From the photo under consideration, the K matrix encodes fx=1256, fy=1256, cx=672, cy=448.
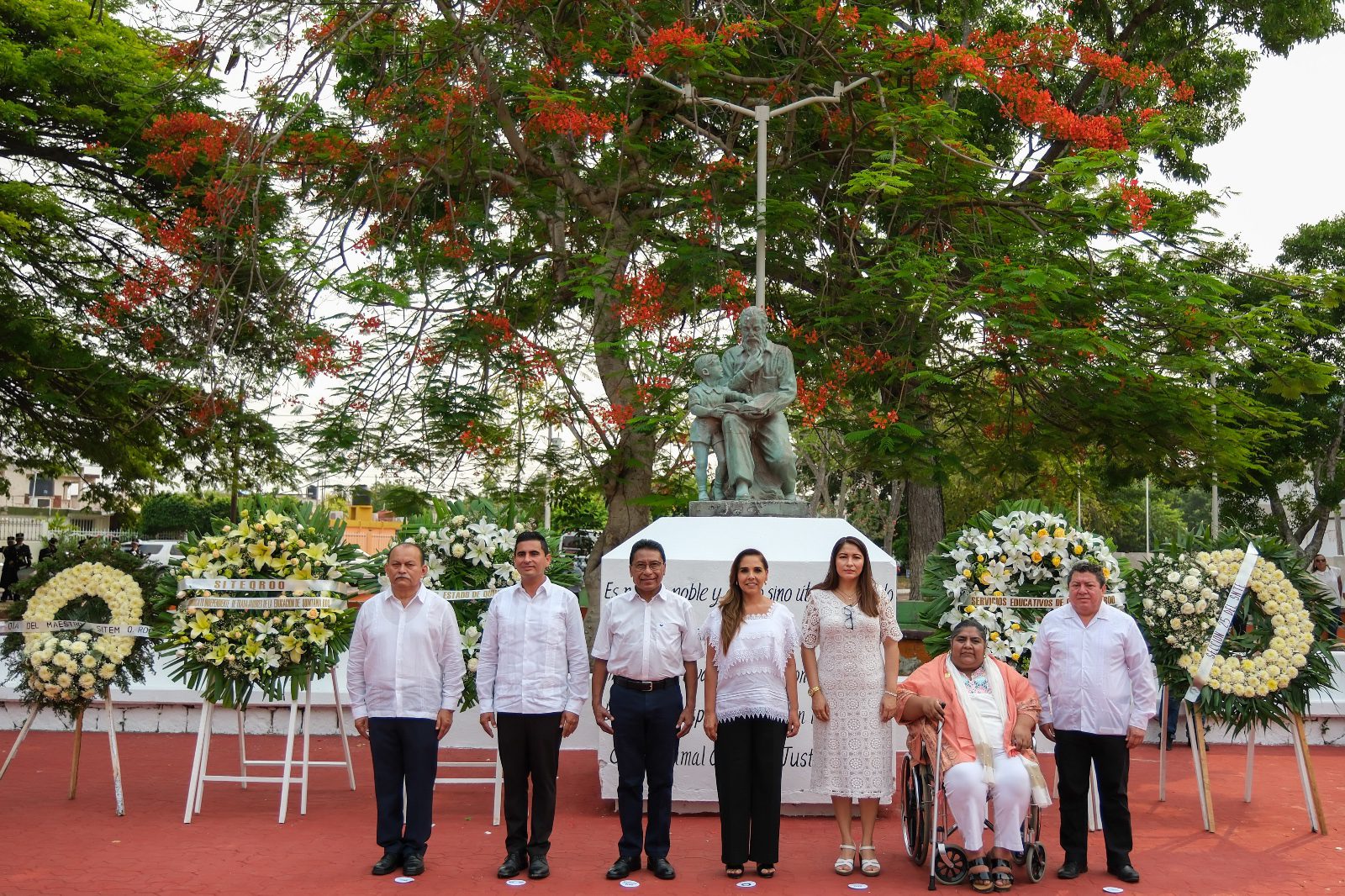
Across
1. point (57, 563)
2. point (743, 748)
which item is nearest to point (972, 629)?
point (743, 748)

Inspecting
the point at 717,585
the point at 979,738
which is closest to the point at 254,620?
the point at 717,585

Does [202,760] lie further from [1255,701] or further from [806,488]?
[806,488]

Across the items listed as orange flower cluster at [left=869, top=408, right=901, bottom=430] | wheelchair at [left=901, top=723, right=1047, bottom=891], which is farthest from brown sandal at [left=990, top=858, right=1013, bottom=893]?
orange flower cluster at [left=869, top=408, right=901, bottom=430]

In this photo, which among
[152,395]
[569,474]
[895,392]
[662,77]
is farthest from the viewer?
[152,395]

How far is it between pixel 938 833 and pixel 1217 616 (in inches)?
110

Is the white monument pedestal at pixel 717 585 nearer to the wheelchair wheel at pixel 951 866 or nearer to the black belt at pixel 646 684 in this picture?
the black belt at pixel 646 684

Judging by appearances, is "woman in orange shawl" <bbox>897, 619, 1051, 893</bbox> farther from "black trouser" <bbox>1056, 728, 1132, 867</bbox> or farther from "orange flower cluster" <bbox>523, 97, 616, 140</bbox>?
"orange flower cluster" <bbox>523, 97, 616, 140</bbox>

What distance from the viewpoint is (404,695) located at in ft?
20.2

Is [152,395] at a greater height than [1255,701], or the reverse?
[152,395]

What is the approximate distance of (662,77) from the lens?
41.6 feet

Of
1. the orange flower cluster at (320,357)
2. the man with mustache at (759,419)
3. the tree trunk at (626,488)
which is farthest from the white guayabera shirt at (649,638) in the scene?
the orange flower cluster at (320,357)

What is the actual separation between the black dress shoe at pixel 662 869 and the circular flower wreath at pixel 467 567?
2.48 m

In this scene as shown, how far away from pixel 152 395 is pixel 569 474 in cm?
583

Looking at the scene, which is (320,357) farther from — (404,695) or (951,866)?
(951,866)
